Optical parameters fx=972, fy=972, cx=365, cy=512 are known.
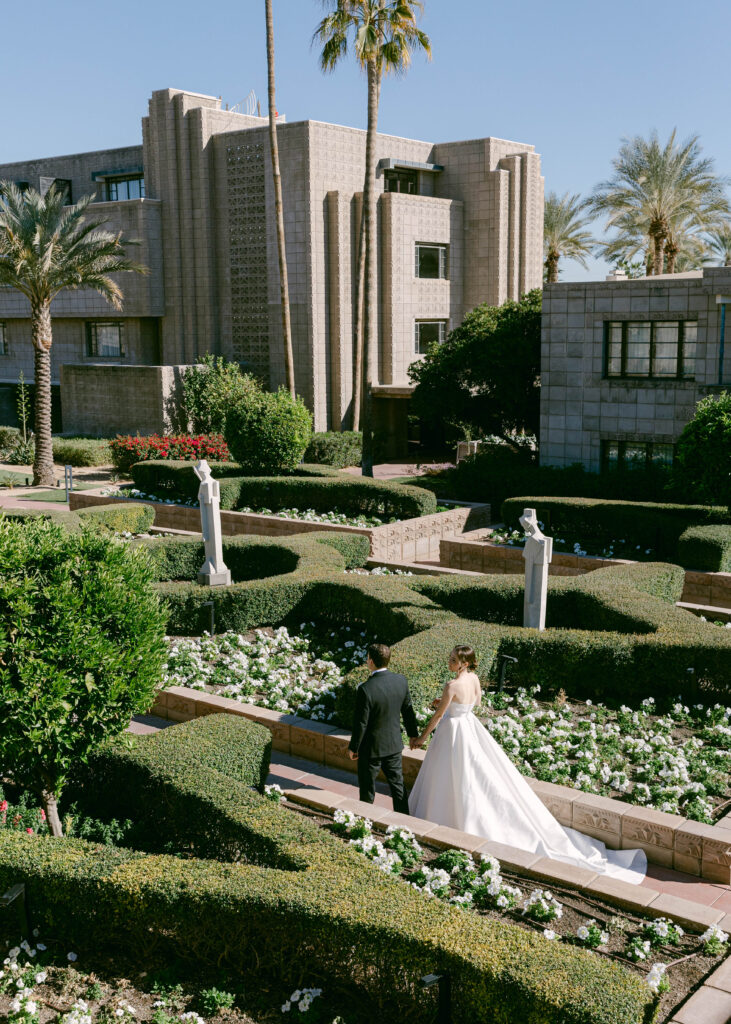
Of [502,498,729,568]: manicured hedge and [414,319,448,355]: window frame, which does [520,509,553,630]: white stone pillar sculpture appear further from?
[414,319,448,355]: window frame

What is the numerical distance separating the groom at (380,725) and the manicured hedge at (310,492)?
1173 centimetres

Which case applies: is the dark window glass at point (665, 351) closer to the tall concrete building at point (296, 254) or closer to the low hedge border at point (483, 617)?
the low hedge border at point (483, 617)

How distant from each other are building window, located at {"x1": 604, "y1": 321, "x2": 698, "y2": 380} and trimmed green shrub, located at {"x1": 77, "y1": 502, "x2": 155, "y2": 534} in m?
11.1

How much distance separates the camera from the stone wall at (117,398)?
105 feet

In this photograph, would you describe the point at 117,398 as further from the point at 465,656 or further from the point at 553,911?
the point at 553,911

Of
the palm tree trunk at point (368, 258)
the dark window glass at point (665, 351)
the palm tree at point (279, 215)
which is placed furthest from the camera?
the palm tree at point (279, 215)

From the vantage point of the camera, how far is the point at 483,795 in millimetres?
7531

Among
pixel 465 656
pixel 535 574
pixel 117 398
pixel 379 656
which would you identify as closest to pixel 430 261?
pixel 117 398

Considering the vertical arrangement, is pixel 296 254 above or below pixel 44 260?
above

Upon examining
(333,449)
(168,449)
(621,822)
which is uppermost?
(168,449)

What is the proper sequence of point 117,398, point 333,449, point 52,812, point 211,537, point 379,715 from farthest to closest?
point 117,398, point 333,449, point 211,537, point 379,715, point 52,812

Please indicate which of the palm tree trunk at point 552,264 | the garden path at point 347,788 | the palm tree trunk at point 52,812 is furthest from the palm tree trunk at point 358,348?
the palm tree trunk at point 52,812

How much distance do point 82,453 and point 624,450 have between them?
17012 mm

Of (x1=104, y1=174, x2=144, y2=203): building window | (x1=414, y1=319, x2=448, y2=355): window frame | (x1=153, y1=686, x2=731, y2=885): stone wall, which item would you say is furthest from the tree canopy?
(x1=153, y1=686, x2=731, y2=885): stone wall
